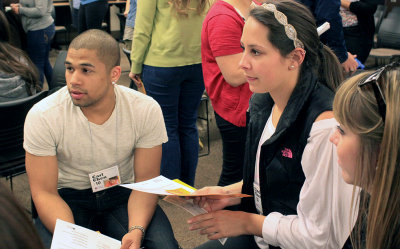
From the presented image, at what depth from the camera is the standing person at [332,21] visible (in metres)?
2.79

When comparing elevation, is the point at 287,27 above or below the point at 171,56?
above

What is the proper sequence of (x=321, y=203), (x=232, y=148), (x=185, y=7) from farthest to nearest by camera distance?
(x=185, y=7)
(x=232, y=148)
(x=321, y=203)

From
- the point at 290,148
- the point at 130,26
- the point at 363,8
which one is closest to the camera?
the point at 290,148

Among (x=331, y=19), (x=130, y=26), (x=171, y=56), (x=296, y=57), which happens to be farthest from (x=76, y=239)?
(x=130, y=26)

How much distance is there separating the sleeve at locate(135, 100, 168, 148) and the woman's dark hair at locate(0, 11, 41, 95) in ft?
3.62

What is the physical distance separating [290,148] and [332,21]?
1.44 metres

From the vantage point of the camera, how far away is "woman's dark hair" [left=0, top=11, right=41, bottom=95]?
2.76 metres

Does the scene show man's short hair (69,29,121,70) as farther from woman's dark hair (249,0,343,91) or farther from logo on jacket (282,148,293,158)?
logo on jacket (282,148,293,158)

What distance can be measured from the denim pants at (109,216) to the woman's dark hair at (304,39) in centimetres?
84

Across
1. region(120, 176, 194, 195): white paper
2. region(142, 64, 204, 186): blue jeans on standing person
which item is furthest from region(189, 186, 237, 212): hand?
region(142, 64, 204, 186): blue jeans on standing person

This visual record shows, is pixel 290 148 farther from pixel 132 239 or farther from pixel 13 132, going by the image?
pixel 13 132

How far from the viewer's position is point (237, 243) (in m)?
1.81

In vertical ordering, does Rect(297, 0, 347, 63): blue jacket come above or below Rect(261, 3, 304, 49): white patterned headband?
below

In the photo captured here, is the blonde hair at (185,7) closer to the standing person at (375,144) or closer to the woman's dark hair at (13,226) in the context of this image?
the standing person at (375,144)
